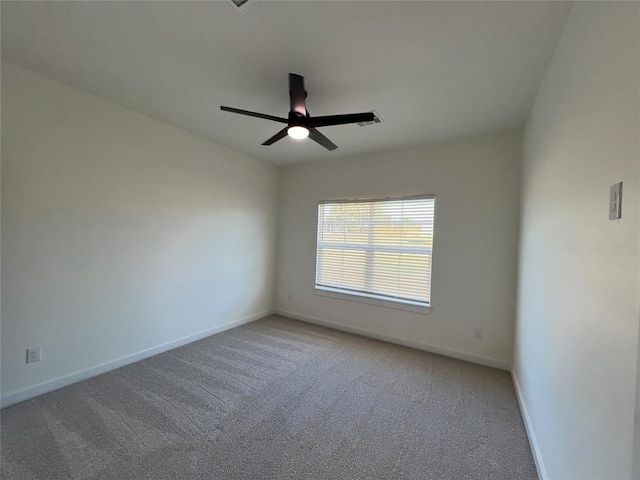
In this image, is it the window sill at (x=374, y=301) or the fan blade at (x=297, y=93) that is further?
the window sill at (x=374, y=301)

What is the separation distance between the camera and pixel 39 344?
2172 millimetres

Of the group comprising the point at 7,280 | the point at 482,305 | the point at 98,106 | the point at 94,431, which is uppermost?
the point at 98,106

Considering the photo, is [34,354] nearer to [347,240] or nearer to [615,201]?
[347,240]

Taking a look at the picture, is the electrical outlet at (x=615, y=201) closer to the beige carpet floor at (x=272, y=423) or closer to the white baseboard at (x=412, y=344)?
the beige carpet floor at (x=272, y=423)

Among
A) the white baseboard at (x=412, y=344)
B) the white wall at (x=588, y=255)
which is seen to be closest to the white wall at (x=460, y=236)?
the white baseboard at (x=412, y=344)

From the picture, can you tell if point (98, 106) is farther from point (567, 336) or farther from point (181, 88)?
point (567, 336)

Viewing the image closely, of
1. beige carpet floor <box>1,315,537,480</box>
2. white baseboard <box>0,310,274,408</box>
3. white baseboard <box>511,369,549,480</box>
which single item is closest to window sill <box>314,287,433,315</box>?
beige carpet floor <box>1,315,537,480</box>

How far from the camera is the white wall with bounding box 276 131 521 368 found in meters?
2.85

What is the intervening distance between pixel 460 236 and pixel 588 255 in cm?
210

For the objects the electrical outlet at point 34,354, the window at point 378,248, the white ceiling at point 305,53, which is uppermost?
the white ceiling at point 305,53

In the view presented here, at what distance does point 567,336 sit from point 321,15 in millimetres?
2131

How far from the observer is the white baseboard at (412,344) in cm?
290

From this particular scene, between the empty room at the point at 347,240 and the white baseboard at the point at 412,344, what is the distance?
3 cm

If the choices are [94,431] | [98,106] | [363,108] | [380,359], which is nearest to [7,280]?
[94,431]
